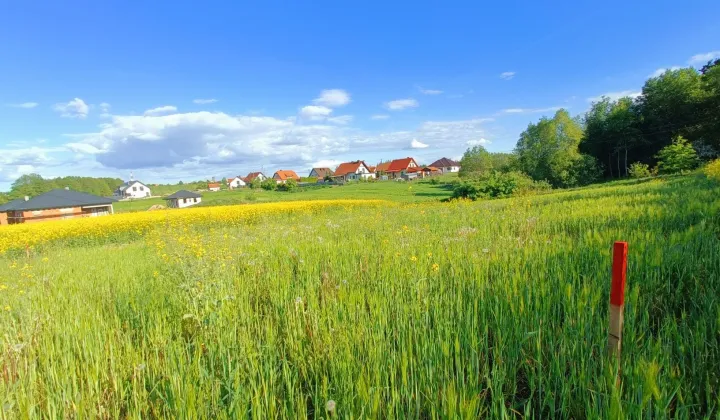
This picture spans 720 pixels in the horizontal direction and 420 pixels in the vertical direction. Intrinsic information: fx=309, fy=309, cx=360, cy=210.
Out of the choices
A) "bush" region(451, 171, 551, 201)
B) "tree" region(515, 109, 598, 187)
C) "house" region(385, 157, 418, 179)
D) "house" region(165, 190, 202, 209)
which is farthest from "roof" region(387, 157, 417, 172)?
"bush" region(451, 171, 551, 201)

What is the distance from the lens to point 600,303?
7.87 feet

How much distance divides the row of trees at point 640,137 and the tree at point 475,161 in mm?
15899

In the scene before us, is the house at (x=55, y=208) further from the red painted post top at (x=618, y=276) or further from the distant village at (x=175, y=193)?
the red painted post top at (x=618, y=276)

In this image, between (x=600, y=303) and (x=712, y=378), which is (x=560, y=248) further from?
(x=712, y=378)

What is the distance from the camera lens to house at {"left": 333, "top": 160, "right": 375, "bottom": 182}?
10994 centimetres

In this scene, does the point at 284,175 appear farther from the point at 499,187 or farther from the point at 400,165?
the point at 499,187

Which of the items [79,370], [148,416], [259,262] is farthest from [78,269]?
[148,416]

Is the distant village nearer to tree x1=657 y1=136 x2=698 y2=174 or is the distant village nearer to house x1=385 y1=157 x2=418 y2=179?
house x1=385 y1=157 x2=418 y2=179

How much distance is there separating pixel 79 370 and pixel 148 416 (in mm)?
780

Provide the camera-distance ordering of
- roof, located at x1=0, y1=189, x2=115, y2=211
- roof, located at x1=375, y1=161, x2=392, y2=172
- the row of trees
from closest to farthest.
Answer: roof, located at x1=0, y1=189, x2=115, y2=211 → the row of trees → roof, located at x1=375, y1=161, x2=392, y2=172

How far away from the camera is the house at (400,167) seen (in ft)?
368

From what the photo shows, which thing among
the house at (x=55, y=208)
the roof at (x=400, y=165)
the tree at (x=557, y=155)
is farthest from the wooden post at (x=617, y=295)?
the roof at (x=400, y=165)

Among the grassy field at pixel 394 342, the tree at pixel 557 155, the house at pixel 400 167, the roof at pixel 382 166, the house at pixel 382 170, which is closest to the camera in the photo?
the grassy field at pixel 394 342

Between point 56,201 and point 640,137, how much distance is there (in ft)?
249
